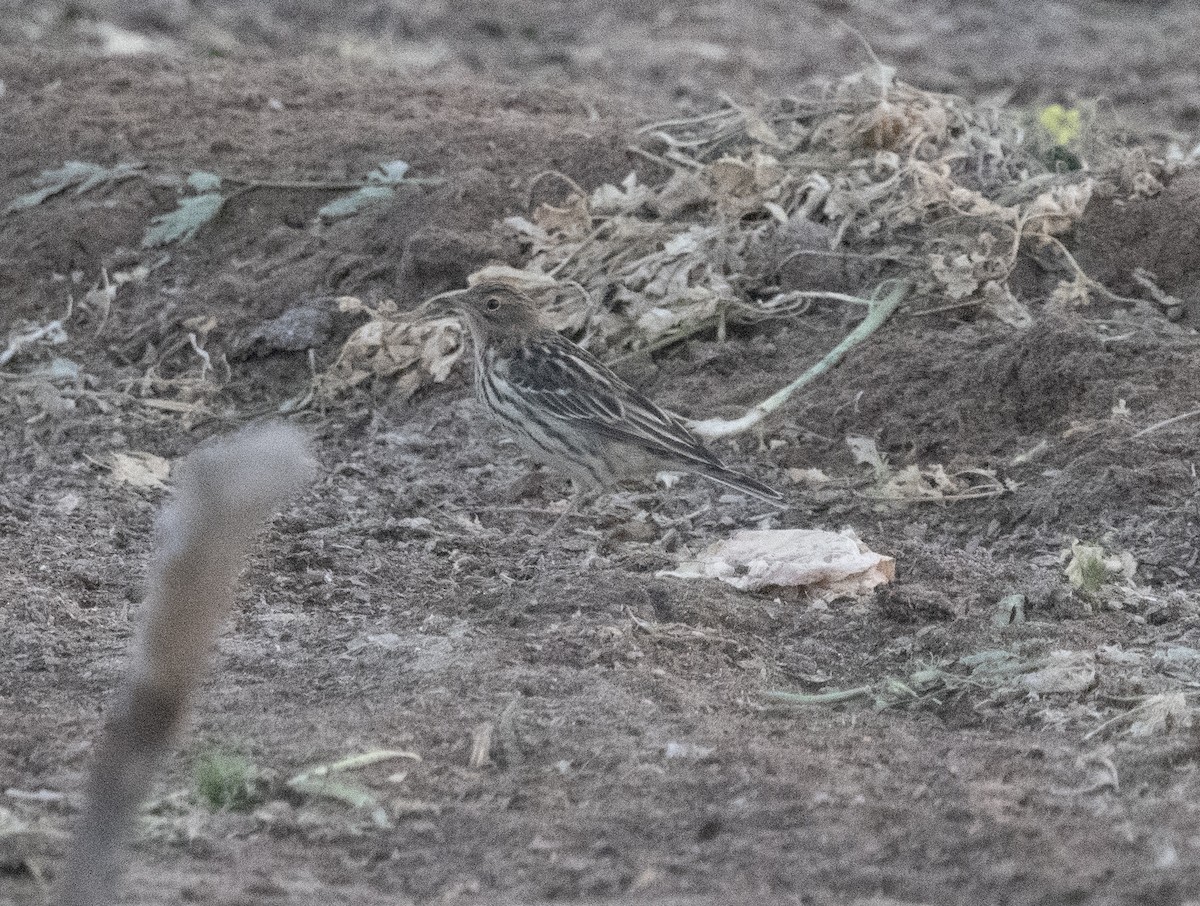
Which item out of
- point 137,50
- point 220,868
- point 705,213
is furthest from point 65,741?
point 137,50

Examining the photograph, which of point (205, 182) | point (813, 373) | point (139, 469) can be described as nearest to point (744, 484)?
point (813, 373)

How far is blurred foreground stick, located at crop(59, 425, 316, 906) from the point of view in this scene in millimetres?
2289

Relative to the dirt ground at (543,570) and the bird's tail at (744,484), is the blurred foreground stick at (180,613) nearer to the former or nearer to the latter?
the dirt ground at (543,570)

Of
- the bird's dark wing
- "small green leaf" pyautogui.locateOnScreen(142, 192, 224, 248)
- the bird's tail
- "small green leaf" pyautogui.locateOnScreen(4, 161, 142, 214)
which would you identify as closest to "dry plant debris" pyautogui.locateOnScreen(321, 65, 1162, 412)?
the bird's dark wing

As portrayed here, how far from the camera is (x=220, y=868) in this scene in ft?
12.9

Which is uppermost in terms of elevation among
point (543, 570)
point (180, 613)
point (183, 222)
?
point (180, 613)

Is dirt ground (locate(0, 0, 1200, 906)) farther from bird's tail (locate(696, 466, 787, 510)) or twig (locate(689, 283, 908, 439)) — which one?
Result: bird's tail (locate(696, 466, 787, 510))

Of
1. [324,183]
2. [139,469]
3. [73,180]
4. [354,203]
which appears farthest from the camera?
[73,180]

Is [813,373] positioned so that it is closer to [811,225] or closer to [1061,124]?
[811,225]

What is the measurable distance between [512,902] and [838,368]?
4.56 m

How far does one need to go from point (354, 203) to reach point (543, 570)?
364 cm

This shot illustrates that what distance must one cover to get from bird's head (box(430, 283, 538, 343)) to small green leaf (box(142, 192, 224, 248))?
2619mm

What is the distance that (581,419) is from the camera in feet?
22.9

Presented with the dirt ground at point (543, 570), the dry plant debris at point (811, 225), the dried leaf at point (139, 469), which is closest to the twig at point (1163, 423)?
the dirt ground at point (543, 570)
